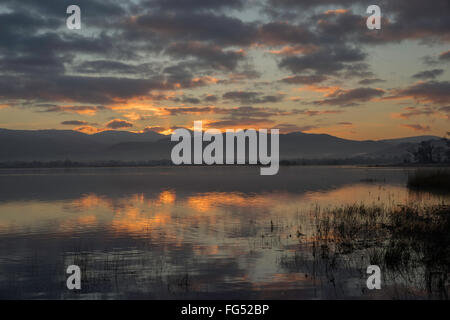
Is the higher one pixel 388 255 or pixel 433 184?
pixel 433 184

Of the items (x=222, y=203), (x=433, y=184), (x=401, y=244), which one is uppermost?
(x=433, y=184)

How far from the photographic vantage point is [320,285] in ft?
52.6

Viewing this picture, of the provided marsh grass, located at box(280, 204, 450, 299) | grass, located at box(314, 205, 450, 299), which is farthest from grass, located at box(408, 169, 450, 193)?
marsh grass, located at box(280, 204, 450, 299)

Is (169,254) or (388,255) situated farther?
(169,254)

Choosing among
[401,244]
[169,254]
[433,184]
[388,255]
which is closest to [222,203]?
[169,254]

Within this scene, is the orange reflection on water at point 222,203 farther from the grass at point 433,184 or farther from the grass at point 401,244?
the grass at point 433,184

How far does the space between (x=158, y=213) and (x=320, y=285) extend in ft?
78.5

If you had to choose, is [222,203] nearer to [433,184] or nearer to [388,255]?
[433,184]

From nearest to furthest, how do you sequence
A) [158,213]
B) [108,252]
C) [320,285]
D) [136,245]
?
1. [320,285]
2. [108,252]
3. [136,245]
4. [158,213]

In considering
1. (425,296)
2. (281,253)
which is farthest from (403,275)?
(281,253)

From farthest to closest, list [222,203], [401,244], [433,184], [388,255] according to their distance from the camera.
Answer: [433,184], [222,203], [401,244], [388,255]

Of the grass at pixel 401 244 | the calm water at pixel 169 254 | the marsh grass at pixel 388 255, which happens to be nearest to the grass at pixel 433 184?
the calm water at pixel 169 254

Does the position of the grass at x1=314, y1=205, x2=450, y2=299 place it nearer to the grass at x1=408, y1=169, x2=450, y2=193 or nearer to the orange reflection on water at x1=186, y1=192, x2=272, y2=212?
the orange reflection on water at x1=186, y1=192, x2=272, y2=212
